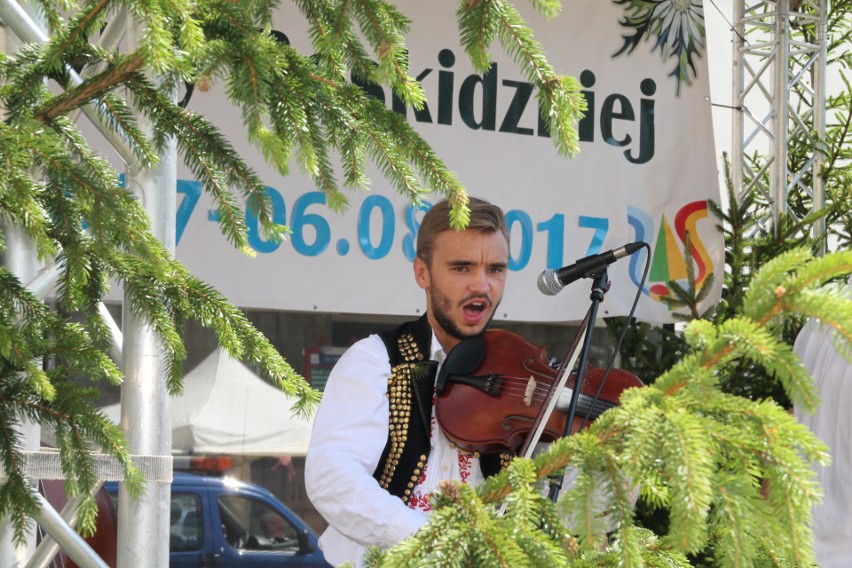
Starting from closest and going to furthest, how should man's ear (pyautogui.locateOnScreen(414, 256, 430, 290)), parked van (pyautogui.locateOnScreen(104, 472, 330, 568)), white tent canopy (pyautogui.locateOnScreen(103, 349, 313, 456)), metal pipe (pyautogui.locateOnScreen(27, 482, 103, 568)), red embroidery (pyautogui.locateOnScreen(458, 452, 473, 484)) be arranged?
metal pipe (pyautogui.locateOnScreen(27, 482, 103, 568)) < red embroidery (pyautogui.locateOnScreen(458, 452, 473, 484)) < man's ear (pyautogui.locateOnScreen(414, 256, 430, 290)) < white tent canopy (pyautogui.locateOnScreen(103, 349, 313, 456)) < parked van (pyautogui.locateOnScreen(104, 472, 330, 568))

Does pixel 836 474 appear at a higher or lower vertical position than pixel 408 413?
lower

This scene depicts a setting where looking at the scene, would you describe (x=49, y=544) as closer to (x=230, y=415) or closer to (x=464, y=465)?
(x=464, y=465)

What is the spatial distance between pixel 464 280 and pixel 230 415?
2.78 meters

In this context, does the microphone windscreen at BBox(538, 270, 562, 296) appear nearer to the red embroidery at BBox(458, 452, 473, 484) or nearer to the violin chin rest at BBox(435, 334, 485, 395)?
the violin chin rest at BBox(435, 334, 485, 395)

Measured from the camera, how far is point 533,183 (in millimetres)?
4777

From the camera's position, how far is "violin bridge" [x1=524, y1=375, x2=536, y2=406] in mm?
2383

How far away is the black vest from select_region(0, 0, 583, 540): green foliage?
672 millimetres

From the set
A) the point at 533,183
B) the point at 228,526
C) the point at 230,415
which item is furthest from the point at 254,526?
the point at 533,183

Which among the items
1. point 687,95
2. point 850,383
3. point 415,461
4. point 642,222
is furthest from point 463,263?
point 687,95

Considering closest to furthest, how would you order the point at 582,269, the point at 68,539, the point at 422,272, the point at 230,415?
the point at 68,539
the point at 582,269
the point at 422,272
the point at 230,415

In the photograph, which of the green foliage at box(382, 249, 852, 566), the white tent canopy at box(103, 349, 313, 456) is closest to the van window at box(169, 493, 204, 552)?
the white tent canopy at box(103, 349, 313, 456)

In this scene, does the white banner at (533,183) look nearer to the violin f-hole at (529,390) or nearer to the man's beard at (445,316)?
the man's beard at (445,316)

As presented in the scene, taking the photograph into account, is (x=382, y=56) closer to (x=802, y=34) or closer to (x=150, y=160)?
(x=150, y=160)

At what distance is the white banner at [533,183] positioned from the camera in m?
4.37
